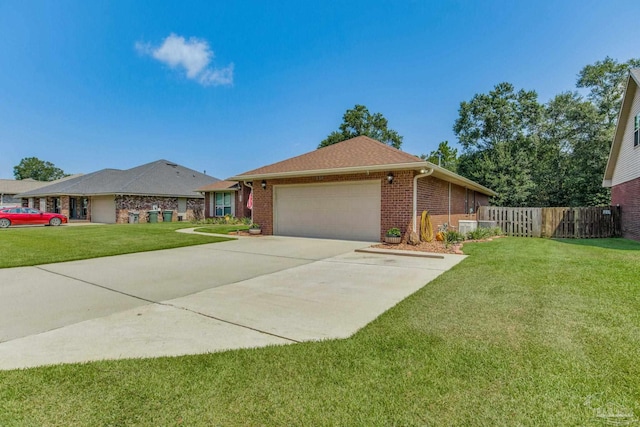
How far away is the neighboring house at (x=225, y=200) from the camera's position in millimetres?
22516

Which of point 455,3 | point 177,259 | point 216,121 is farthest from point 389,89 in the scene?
point 177,259

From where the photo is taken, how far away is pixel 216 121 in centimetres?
2305

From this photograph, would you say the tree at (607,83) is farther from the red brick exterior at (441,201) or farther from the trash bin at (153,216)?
the trash bin at (153,216)

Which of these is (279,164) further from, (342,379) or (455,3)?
(342,379)

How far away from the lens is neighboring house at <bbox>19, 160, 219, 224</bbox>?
2316cm

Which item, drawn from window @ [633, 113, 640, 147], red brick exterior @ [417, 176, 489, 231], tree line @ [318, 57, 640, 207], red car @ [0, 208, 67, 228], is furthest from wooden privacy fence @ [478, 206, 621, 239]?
red car @ [0, 208, 67, 228]

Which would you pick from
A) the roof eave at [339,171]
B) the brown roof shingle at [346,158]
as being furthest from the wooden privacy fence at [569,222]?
the roof eave at [339,171]

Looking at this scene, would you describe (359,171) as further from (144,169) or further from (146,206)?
(144,169)

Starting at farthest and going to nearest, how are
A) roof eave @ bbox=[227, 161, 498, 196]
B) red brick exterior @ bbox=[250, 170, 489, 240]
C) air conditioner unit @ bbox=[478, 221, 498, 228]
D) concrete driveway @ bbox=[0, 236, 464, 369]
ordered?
air conditioner unit @ bbox=[478, 221, 498, 228], red brick exterior @ bbox=[250, 170, 489, 240], roof eave @ bbox=[227, 161, 498, 196], concrete driveway @ bbox=[0, 236, 464, 369]

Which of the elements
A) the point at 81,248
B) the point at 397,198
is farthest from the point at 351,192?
the point at 81,248

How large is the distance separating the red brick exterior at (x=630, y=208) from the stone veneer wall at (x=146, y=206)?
26.9m

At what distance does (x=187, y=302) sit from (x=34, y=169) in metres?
91.9

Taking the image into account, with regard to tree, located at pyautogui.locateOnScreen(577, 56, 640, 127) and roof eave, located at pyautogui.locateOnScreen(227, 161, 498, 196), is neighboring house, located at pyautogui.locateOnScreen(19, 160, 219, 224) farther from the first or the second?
tree, located at pyautogui.locateOnScreen(577, 56, 640, 127)

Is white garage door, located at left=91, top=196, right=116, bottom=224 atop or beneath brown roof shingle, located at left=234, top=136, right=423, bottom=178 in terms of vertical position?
beneath
